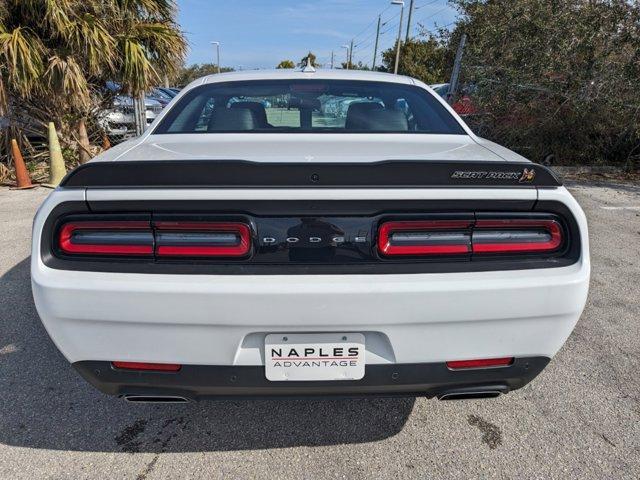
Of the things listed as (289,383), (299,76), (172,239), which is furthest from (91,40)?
(289,383)

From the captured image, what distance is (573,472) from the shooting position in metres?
1.94

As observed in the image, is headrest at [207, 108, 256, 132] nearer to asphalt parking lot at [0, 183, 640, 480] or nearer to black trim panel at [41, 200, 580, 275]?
black trim panel at [41, 200, 580, 275]

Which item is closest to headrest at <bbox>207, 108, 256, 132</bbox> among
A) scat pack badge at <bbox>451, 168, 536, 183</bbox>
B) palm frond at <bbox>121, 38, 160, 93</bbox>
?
scat pack badge at <bbox>451, 168, 536, 183</bbox>

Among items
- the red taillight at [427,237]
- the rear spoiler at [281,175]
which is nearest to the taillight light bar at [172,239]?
the rear spoiler at [281,175]

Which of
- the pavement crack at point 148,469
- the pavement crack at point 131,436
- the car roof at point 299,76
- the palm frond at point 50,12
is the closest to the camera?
the pavement crack at point 148,469

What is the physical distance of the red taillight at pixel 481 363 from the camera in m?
1.72

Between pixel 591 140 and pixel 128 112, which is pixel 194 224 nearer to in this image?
pixel 128 112

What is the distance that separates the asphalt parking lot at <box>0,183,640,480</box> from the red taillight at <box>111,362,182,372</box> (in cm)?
53

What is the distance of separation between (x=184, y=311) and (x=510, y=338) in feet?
3.76

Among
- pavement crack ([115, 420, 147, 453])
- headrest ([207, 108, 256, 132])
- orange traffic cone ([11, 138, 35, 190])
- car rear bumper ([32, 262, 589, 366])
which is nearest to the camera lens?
car rear bumper ([32, 262, 589, 366])

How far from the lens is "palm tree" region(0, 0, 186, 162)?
22.4 ft

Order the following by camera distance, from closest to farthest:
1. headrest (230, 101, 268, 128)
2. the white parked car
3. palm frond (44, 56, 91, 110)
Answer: headrest (230, 101, 268, 128) → palm frond (44, 56, 91, 110) → the white parked car

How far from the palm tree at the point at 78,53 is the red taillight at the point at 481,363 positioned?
742cm

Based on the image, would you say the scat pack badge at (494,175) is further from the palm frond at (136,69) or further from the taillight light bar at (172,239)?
the palm frond at (136,69)
